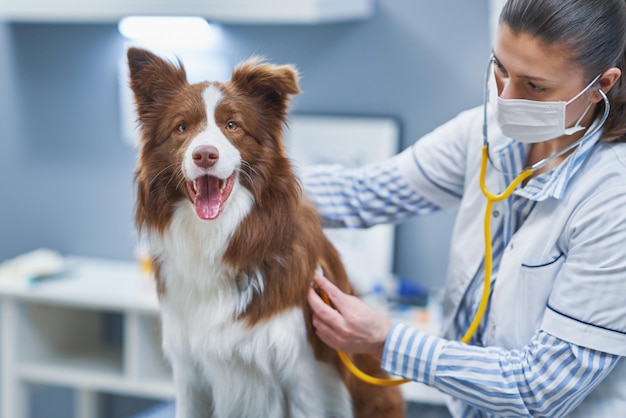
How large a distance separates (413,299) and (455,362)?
4.72 ft

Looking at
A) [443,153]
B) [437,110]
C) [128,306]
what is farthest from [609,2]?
[128,306]

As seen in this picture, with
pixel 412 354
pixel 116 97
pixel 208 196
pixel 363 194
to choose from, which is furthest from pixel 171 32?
pixel 412 354

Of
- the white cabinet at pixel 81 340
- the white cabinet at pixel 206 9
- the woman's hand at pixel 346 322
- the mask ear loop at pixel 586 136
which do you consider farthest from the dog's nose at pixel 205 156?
the white cabinet at pixel 81 340

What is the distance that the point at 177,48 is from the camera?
10.3 feet

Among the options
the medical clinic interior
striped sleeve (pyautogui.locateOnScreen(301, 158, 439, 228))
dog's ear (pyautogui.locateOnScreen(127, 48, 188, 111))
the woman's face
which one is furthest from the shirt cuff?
the medical clinic interior

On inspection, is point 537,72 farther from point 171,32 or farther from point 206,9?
point 171,32

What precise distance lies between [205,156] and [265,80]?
19 centimetres

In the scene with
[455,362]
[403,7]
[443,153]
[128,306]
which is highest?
[403,7]

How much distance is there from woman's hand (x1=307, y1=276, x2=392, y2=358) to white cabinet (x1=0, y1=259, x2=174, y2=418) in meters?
1.50

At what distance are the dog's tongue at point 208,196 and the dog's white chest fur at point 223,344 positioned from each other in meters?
0.06

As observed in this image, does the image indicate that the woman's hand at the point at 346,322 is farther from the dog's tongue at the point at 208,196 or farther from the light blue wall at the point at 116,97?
the light blue wall at the point at 116,97

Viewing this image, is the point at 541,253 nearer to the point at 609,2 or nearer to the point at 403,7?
the point at 609,2

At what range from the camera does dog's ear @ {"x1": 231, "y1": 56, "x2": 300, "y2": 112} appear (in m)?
1.36

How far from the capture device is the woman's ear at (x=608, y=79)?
136 cm
